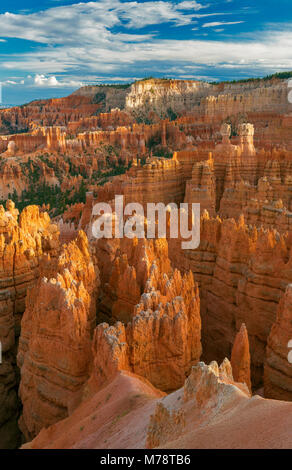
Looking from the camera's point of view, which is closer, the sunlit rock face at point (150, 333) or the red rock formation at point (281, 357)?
the sunlit rock face at point (150, 333)

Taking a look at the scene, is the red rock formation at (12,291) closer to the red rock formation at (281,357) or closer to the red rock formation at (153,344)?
the red rock formation at (153,344)

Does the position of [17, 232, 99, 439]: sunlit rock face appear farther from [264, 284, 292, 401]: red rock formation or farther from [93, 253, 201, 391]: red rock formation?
[264, 284, 292, 401]: red rock formation

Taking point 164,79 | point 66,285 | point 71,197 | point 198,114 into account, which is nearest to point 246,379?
point 66,285

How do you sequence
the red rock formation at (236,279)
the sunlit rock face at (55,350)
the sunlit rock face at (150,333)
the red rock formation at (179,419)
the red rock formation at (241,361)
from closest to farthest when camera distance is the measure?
the red rock formation at (179,419), the sunlit rock face at (150,333), the red rock formation at (241,361), the sunlit rock face at (55,350), the red rock formation at (236,279)

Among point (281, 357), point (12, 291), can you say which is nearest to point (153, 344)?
point (281, 357)

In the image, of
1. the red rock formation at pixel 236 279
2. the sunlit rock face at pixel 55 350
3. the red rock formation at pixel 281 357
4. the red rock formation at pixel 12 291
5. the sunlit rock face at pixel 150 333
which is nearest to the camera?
the sunlit rock face at pixel 150 333

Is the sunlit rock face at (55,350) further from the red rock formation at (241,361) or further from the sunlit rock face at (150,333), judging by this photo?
the red rock formation at (241,361)

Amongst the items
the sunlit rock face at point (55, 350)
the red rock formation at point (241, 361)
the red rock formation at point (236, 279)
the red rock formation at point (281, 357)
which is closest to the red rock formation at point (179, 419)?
the sunlit rock face at point (55, 350)

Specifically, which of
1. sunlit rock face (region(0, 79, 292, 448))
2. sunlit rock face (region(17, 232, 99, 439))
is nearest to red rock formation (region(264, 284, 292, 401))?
sunlit rock face (region(0, 79, 292, 448))

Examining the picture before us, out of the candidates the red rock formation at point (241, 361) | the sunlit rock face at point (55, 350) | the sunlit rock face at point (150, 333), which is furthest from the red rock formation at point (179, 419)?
the red rock formation at point (241, 361)
